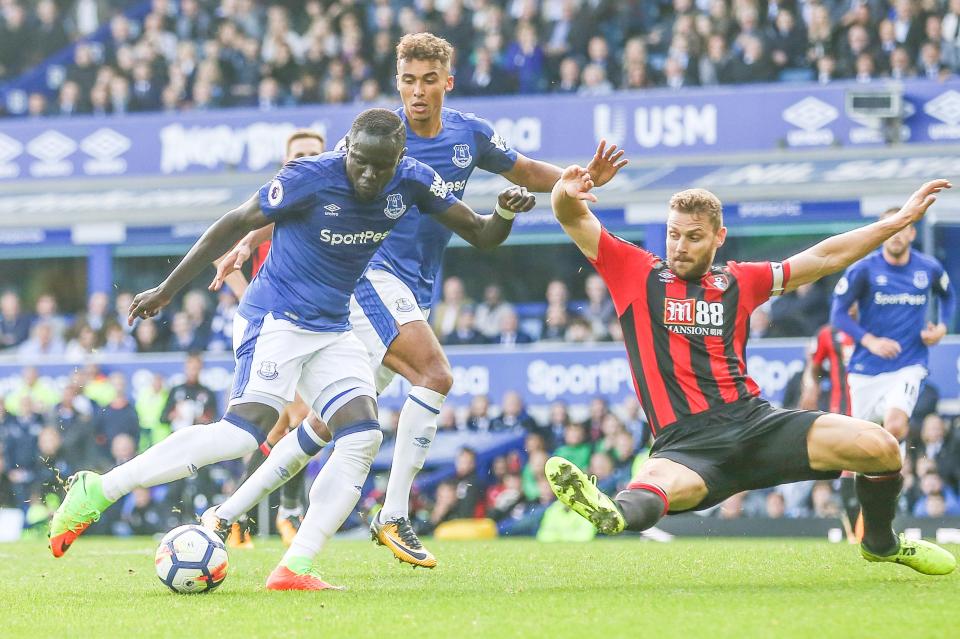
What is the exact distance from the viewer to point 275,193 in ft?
22.4

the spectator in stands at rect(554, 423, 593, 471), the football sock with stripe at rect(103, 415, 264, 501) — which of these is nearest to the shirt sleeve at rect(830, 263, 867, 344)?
the spectator in stands at rect(554, 423, 593, 471)

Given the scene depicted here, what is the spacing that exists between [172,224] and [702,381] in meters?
12.1

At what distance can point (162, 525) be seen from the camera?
14.8m

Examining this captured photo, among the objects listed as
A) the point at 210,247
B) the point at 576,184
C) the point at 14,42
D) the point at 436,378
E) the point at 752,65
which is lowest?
the point at 436,378

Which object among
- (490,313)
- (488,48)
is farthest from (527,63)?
(490,313)

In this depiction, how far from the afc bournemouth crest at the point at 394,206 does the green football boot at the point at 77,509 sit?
6.05 feet

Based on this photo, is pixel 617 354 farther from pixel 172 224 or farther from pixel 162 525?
pixel 172 224

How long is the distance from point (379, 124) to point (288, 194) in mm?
539

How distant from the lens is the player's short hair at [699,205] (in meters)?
6.91

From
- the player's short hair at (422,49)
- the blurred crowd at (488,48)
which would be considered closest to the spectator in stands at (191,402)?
the blurred crowd at (488,48)

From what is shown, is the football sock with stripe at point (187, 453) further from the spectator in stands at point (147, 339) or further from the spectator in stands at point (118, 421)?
the spectator in stands at point (147, 339)

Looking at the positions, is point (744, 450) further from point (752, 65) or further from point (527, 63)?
point (527, 63)

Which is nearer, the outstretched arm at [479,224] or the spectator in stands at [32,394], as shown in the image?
the outstretched arm at [479,224]

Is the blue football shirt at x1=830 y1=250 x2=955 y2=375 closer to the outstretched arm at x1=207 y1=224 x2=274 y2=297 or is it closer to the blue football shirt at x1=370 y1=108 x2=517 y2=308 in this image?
the blue football shirt at x1=370 y1=108 x2=517 y2=308
